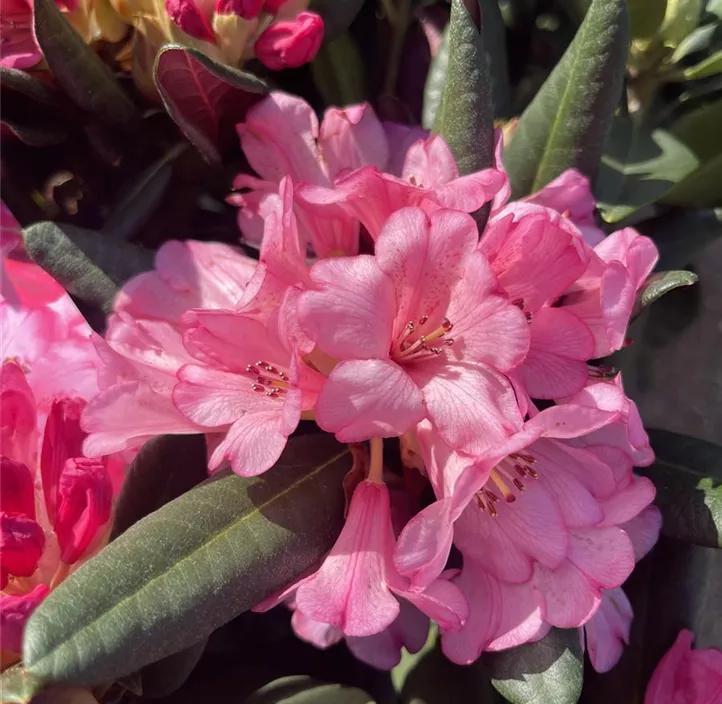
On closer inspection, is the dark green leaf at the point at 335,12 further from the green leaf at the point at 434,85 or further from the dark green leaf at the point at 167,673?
the dark green leaf at the point at 167,673

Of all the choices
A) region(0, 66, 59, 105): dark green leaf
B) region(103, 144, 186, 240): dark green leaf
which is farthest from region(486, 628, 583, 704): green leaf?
region(0, 66, 59, 105): dark green leaf

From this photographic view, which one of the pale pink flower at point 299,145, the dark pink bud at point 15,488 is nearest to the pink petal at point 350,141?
the pale pink flower at point 299,145

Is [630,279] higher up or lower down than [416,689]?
higher up

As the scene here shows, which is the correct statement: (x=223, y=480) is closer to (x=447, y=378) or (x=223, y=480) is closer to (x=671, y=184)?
(x=447, y=378)

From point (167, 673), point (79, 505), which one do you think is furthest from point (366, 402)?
point (167, 673)

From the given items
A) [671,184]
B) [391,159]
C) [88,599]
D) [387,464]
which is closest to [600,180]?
[671,184]

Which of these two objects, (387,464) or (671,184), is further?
(671,184)

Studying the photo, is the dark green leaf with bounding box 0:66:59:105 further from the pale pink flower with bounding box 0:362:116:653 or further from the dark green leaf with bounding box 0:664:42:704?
the dark green leaf with bounding box 0:664:42:704
